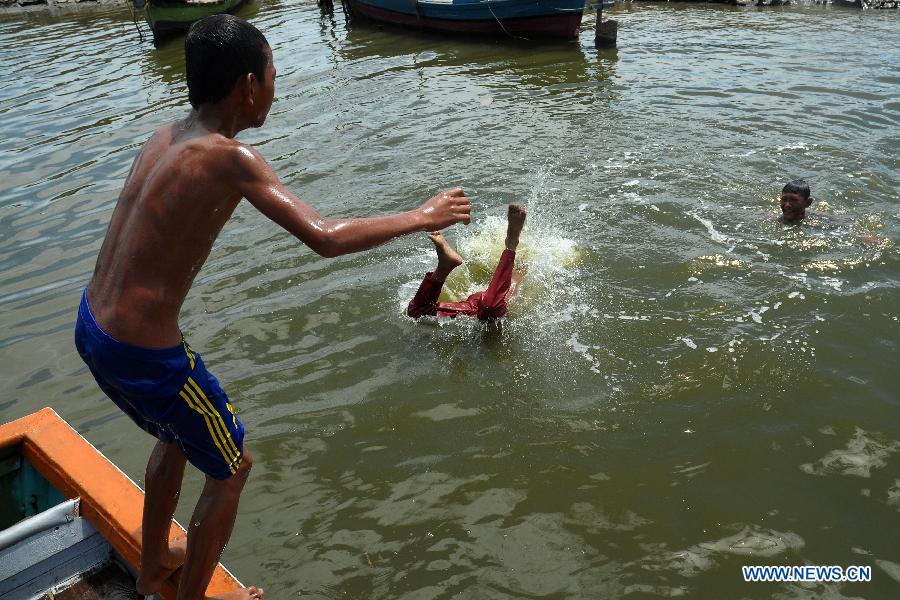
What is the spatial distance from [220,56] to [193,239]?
24.1 inches

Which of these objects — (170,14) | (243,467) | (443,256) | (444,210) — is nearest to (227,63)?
(444,210)

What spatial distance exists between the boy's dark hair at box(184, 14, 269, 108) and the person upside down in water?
2.61 meters

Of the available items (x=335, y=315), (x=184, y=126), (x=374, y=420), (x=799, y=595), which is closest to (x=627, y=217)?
(x=335, y=315)

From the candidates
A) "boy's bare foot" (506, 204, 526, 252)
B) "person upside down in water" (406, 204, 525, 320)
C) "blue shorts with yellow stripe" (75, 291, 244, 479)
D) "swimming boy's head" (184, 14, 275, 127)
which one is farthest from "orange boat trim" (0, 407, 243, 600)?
"boy's bare foot" (506, 204, 526, 252)

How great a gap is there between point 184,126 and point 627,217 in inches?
211

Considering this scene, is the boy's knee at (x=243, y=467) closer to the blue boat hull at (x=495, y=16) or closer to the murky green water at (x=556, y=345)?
the murky green water at (x=556, y=345)

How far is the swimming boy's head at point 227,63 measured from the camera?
229 cm

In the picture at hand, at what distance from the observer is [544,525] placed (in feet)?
12.3

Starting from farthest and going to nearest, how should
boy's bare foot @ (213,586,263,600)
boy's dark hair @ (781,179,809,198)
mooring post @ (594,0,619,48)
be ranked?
mooring post @ (594,0,619,48)
boy's dark hair @ (781,179,809,198)
boy's bare foot @ (213,586,263,600)

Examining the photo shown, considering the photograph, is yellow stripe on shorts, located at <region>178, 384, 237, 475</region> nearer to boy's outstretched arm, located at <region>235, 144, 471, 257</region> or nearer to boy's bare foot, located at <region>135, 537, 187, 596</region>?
boy's bare foot, located at <region>135, 537, 187, 596</region>

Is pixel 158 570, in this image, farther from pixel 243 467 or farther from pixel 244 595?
pixel 243 467

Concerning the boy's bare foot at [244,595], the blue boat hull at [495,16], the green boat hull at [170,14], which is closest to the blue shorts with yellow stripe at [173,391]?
the boy's bare foot at [244,595]

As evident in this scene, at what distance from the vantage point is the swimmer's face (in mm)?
6475

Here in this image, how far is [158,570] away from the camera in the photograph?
2715 mm
